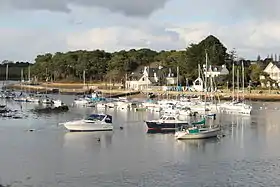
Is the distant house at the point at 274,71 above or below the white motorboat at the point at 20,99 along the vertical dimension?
above

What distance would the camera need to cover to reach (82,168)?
28.2 meters

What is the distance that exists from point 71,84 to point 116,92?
38906 millimetres

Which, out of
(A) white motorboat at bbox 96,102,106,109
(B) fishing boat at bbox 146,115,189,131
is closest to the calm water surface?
(B) fishing boat at bbox 146,115,189,131

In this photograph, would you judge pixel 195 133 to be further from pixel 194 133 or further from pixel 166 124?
pixel 166 124

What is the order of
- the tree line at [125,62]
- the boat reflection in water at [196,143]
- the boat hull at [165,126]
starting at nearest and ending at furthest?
the boat reflection in water at [196,143] → the boat hull at [165,126] → the tree line at [125,62]

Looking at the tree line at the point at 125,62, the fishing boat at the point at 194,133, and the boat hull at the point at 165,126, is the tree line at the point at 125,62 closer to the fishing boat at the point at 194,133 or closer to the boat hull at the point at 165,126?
the boat hull at the point at 165,126

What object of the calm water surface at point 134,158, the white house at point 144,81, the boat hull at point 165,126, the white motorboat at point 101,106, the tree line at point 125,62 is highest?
the tree line at point 125,62

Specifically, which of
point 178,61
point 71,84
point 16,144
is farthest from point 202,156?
point 71,84

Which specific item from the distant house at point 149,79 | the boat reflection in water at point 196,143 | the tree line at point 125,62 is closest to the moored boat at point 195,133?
the boat reflection in water at point 196,143

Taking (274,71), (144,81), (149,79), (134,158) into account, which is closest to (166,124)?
(134,158)

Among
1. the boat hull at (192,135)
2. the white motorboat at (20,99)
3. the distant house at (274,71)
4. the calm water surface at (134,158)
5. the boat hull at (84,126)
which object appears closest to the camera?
the calm water surface at (134,158)

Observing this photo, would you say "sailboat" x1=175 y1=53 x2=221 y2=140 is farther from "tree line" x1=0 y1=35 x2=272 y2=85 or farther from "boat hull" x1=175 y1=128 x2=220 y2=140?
"tree line" x1=0 y1=35 x2=272 y2=85

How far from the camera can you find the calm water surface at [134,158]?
25.6m

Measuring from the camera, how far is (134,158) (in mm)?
31297
